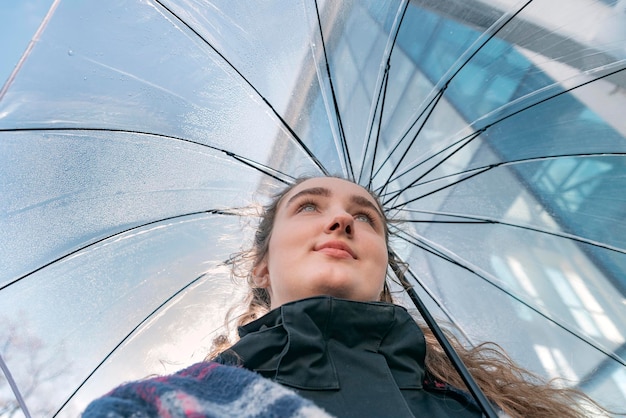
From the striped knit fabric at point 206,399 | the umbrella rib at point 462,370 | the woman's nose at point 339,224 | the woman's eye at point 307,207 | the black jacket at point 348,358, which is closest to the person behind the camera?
the striped knit fabric at point 206,399

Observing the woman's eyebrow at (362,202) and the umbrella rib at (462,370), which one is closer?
the umbrella rib at (462,370)

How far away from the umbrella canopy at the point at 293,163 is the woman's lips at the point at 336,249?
3.12 feet

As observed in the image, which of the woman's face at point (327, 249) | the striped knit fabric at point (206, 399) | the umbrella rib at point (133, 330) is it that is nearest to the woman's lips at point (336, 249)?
the woman's face at point (327, 249)

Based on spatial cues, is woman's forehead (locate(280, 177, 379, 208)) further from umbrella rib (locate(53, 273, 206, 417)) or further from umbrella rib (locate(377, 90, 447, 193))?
umbrella rib (locate(53, 273, 206, 417))

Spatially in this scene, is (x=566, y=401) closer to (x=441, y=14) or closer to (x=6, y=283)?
(x=441, y=14)

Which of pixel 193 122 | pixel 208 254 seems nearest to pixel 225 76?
pixel 193 122

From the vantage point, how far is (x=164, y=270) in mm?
2426

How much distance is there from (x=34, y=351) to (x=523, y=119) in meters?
2.91

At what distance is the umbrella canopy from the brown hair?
12.0 inches

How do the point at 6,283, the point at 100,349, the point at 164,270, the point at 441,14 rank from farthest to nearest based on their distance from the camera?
the point at 441,14 → the point at 164,270 → the point at 100,349 → the point at 6,283

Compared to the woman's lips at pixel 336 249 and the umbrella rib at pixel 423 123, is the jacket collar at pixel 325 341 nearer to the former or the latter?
the woman's lips at pixel 336 249

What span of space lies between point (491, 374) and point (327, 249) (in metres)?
0.98

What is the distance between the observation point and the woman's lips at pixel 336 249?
158 cm

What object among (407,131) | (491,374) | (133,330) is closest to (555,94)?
(407,131)
